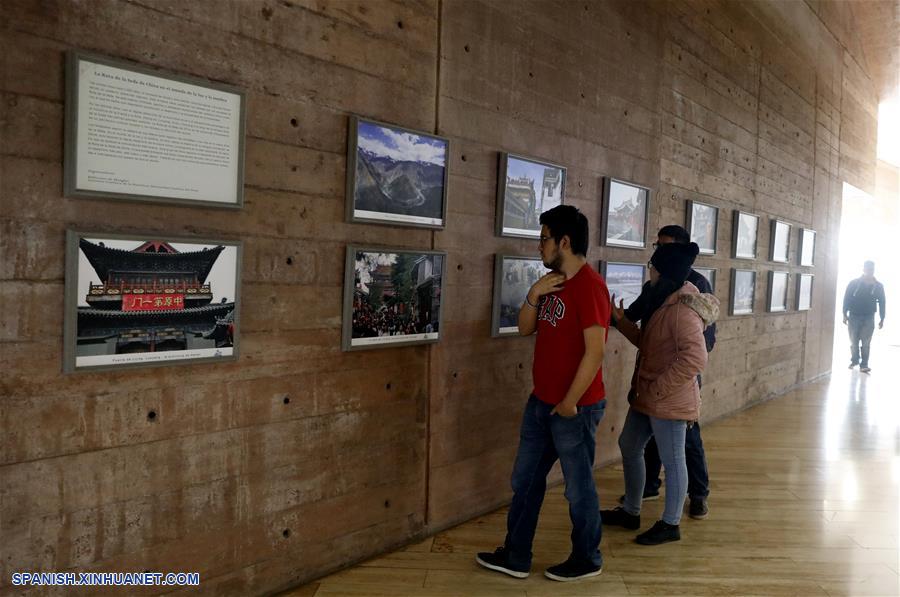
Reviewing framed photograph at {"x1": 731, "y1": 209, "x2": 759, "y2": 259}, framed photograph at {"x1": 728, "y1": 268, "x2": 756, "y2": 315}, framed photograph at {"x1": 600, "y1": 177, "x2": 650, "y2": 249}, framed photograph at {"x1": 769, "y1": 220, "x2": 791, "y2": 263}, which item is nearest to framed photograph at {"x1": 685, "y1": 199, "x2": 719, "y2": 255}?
framed photograph at {"x1": 731, "y1": 209, "x2": 759, "y2": 259}

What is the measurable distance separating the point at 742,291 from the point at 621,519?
13.5ft

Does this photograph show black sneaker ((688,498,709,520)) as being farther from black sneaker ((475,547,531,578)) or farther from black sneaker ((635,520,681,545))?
black sneaker ((475,547,531,578))

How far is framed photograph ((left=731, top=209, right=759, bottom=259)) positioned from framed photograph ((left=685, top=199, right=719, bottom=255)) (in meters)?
0.49

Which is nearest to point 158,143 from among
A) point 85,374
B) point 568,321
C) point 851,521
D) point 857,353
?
point 85,374

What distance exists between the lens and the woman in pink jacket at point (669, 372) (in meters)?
3.34

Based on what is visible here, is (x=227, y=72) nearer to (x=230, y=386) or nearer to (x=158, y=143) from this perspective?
(x=158, y=143)

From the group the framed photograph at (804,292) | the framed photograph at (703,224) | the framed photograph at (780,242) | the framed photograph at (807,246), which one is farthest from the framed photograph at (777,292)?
the framed photograph at (703,224)

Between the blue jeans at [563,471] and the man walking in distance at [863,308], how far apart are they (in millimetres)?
8929

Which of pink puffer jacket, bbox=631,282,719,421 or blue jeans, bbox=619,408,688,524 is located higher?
pink puffer jacket, bbox=631,282,719,421

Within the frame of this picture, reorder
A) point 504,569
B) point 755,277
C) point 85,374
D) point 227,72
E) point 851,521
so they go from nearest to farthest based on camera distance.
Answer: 1. point 85,374
2. point 227,72
3. point 504,569
4. point 851,521
5. point 755,277

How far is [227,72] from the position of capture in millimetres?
2496

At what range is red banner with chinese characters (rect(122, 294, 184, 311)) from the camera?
227 cm

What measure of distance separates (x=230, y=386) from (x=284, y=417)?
0.30m

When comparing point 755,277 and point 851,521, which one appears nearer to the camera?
point 851,521
